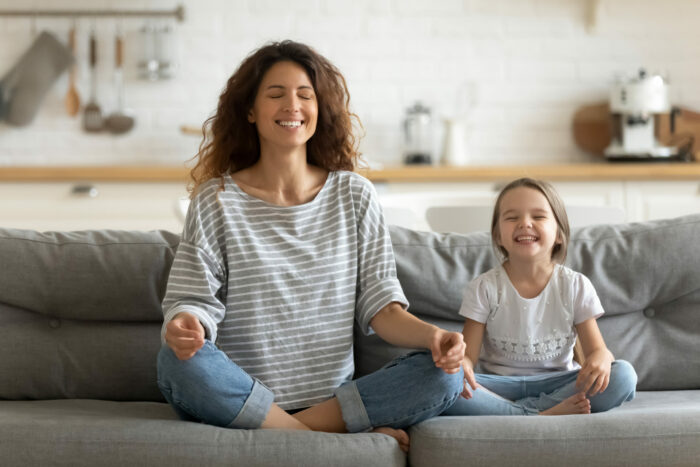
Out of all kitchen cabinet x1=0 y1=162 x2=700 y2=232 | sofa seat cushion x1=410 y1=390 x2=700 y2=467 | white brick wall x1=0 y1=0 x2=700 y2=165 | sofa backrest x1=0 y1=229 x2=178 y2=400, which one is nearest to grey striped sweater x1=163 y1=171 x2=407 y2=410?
sofa backrest x1=0 y1=229 x2=178 y2=400

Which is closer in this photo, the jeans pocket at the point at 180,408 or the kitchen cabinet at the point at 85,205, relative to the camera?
the jeans pocket at the point at 180,408

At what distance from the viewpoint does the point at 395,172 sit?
12.7ft

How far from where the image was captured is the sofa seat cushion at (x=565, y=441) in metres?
1.63

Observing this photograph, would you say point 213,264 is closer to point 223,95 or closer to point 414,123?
point 223,95

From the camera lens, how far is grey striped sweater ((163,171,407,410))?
1.90m

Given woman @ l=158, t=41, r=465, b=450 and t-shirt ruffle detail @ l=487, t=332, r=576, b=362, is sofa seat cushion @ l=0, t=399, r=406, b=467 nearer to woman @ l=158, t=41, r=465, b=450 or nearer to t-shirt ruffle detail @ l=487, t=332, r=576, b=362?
woman @ l=158, t=41, r=465, b=450

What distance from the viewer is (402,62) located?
4520 millimetres

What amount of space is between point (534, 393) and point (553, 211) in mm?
386

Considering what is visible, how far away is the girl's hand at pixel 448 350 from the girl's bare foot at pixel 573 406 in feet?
0.85

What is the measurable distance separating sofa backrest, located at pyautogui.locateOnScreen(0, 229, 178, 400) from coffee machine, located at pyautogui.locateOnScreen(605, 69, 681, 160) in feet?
8.82

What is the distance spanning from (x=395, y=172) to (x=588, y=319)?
6.55ft

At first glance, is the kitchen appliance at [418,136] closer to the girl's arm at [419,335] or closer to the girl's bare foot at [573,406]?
the girl's arm at [419,335]

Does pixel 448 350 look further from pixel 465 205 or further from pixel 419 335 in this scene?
pixel 465 205

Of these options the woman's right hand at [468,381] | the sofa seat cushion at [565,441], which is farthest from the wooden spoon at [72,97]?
the sofa seat cushion at [565,441]
